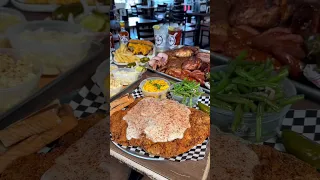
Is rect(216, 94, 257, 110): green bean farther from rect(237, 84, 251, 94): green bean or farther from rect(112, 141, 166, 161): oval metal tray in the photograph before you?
rect(112, 141, 166, 161): oval metal tray

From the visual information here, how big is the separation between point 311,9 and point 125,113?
1.07 metres

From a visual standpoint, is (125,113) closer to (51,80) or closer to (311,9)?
(51,80)

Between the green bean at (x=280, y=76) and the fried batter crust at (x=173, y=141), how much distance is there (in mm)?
756

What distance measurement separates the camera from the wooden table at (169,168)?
112cm

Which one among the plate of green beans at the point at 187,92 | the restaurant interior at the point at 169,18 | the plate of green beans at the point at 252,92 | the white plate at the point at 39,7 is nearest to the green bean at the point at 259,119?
the plate of green beans at the point at 252,92

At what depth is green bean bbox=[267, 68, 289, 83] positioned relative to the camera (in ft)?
1.59

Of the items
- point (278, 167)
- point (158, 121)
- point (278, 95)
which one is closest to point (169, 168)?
point (158, 121)

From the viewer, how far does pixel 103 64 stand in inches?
18.1

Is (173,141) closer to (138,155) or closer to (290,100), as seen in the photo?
(138,155)

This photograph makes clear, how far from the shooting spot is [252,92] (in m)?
0.56

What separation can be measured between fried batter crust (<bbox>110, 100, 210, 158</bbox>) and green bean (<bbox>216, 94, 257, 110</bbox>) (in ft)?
2.26

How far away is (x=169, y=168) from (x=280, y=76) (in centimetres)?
78

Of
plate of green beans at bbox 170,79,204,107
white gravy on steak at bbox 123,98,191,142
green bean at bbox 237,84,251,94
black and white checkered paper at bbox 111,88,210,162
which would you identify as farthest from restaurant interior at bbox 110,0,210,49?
green bean at bbox 237,84,251,94

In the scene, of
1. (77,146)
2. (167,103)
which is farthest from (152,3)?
(77,146)
